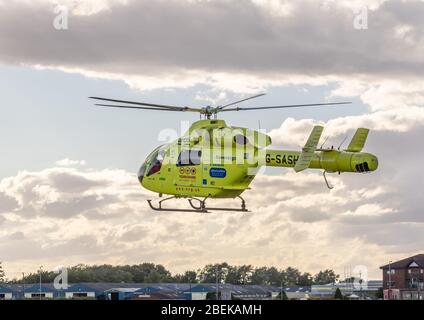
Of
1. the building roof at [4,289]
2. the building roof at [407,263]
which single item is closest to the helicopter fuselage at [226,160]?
the building roof at [4,289]

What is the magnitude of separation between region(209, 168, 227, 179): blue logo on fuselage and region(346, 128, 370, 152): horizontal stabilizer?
7.39m

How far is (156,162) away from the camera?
5834cm

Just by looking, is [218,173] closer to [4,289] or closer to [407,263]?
[4,289]

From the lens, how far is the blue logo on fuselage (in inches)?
2189

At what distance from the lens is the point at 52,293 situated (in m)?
117

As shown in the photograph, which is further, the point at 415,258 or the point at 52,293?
the point at 415,258

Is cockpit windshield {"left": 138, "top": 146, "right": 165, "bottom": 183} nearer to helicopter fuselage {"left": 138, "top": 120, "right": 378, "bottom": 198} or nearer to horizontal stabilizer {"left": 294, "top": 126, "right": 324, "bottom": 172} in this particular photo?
helicopter fuselage {"left": 138, "top": 120, "right": 378, "bottom": 198}

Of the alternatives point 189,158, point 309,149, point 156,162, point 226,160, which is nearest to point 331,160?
point 309,149

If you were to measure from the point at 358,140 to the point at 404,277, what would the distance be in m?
98.1

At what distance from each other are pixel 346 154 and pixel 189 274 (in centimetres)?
7318

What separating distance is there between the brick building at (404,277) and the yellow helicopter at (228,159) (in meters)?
91.0
